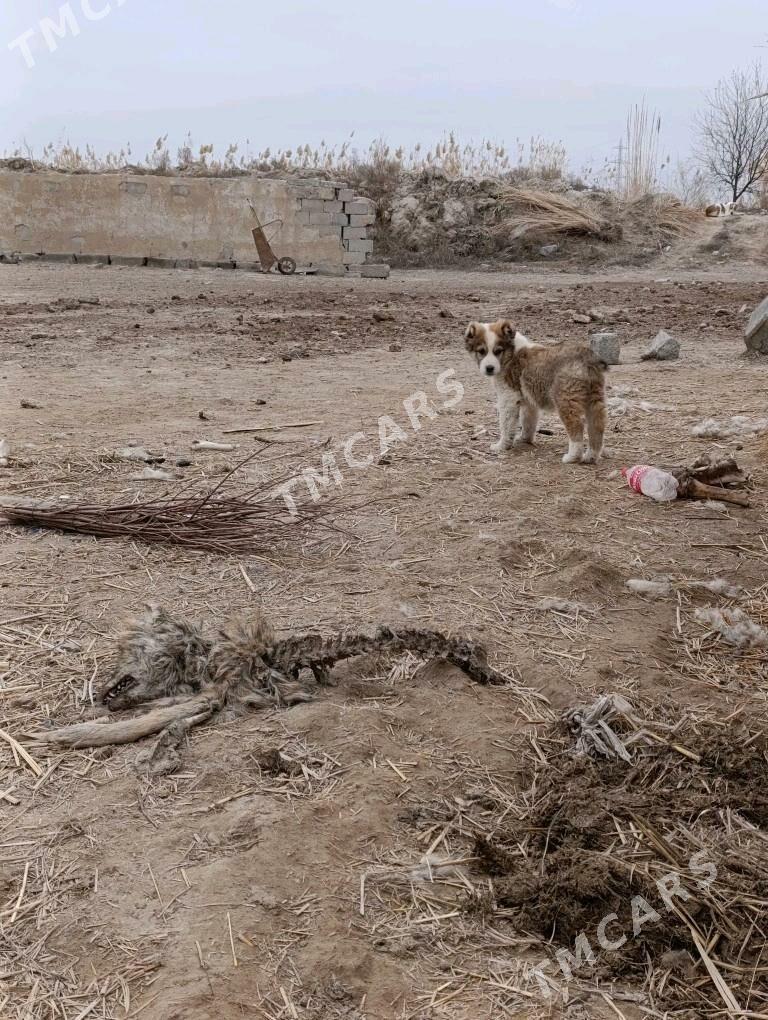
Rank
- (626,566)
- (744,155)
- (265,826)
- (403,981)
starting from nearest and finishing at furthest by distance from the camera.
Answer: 1. (403,981)
2. (265,826)
3. (626,566)
4. (744,155)

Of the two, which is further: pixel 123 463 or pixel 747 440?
pixel 747 440

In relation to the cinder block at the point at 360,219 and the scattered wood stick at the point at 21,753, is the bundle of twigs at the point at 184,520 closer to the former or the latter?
the scattered wood stick at the point at 21,753

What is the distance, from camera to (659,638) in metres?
3.53

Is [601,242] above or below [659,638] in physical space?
above

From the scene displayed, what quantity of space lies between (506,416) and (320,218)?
15.8 m

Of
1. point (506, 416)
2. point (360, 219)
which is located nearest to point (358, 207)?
point (360, 219)

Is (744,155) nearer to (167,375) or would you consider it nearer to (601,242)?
(601,242)

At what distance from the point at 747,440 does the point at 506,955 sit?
4879mm

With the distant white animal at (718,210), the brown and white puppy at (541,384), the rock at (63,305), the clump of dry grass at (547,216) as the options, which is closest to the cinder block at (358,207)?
the clump of dry grass at (547,216)

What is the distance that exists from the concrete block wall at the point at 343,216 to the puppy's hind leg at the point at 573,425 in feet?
50.0

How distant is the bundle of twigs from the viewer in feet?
13.8

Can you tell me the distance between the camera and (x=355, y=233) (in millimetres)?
20859

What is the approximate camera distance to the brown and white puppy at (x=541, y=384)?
5512 millimetres

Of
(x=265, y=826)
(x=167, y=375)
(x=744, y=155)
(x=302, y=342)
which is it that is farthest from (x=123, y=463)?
(x=744, y=155)
